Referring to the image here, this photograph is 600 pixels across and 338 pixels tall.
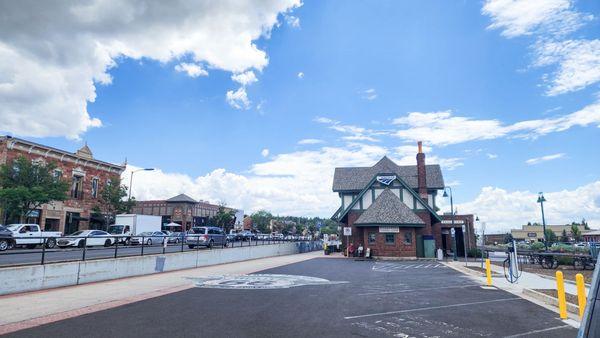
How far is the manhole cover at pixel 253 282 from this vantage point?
13.9 meters

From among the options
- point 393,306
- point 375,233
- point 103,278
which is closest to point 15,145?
point 103,278

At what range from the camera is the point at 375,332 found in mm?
7555

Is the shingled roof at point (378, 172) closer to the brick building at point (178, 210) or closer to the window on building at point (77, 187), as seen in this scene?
the window on building at point (77, 187)

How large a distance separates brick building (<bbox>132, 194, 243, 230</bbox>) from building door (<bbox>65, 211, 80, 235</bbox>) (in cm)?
3281

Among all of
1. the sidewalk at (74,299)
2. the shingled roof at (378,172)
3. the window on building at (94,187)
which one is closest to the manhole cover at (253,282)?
the sidewalk at (74,299)

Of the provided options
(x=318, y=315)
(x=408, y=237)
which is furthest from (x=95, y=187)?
(x=318, y=315)

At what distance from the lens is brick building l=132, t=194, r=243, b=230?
77688 millimetres

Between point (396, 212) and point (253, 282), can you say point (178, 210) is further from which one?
point (253, 282)

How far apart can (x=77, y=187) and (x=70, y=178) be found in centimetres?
191

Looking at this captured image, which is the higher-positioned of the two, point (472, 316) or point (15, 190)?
point (15, 190)

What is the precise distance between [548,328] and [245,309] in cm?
702

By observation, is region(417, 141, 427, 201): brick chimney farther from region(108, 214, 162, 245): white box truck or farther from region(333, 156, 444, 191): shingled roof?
region(108, 214, 162, 245): white box truck

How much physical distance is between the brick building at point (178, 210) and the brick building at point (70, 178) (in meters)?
29.4

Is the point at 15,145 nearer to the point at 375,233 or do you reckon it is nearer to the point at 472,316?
the point at 375,233
